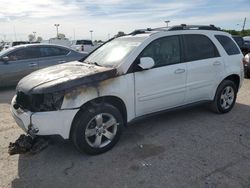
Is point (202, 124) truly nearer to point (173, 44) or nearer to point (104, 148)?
point (173, 44)

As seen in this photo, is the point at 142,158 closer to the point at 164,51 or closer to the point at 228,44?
the point at 164,51

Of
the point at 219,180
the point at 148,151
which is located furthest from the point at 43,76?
the point at 219,180

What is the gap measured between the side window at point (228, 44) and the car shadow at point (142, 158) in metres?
1.51

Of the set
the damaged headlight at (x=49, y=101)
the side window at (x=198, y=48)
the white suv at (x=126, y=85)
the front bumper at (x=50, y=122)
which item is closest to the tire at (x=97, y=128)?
the white suv at (x=126, y=85)

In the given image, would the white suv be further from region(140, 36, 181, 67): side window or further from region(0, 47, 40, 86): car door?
region(0, 47, 40, 86): car door

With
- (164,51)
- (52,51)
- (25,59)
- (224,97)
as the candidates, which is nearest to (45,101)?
(164,51)

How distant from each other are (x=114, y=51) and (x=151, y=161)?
79.7 inches

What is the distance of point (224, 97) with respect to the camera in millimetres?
6074

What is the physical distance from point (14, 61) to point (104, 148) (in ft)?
19.3

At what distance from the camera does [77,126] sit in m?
3.97

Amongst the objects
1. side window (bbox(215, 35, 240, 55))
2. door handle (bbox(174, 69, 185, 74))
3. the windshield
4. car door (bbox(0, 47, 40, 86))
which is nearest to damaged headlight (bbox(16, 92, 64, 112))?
the windshield

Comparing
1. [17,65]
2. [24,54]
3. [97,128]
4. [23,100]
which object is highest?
[24,54]

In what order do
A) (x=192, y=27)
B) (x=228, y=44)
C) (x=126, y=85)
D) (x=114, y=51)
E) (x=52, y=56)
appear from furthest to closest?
(x=52, y=56) → (x=228, y=44) → (x=192, y=27) → (x=114, y=51) → (x=126, y=85)

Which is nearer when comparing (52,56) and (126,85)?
(126,85)
